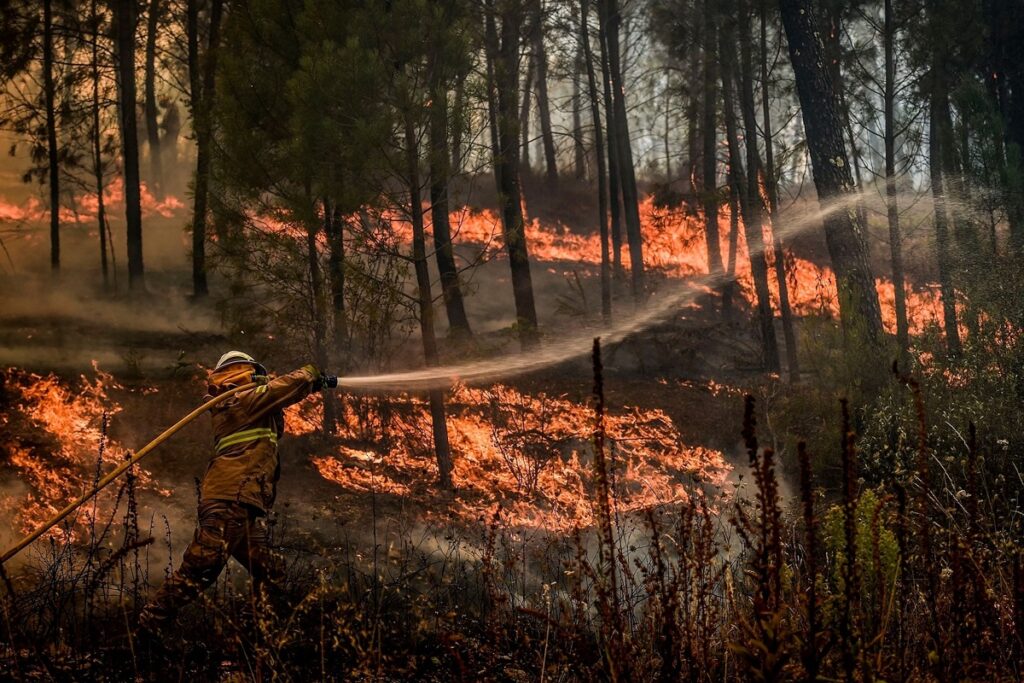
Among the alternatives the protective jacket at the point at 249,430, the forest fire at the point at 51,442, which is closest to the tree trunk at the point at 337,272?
the forest fire at the point at 51,442

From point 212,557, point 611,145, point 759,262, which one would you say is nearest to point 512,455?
point 212,557

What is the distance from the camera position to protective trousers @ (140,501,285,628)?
211 inches

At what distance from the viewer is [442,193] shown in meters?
12.3

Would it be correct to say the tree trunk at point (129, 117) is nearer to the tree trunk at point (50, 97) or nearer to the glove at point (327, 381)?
the tree trunk at point (50, 97)

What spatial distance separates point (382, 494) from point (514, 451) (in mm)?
1814

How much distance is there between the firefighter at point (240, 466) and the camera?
19.1ft

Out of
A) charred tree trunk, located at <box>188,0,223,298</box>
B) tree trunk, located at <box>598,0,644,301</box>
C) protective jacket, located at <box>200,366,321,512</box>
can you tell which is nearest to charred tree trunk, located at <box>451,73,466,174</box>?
charred tree trunk, located at <box>188,0,223,298</box>

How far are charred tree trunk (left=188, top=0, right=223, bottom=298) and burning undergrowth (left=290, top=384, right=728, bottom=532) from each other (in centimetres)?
359

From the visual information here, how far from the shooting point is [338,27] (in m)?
11.0

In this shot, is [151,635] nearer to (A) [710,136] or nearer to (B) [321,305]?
(B) [321,305]

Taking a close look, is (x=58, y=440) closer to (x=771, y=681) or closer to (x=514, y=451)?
(x=514, y=451)

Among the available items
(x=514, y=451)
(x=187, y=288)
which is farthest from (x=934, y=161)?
(x=187, y=288)

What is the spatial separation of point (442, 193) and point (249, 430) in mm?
6588

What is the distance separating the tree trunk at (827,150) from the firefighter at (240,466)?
9702 mm
